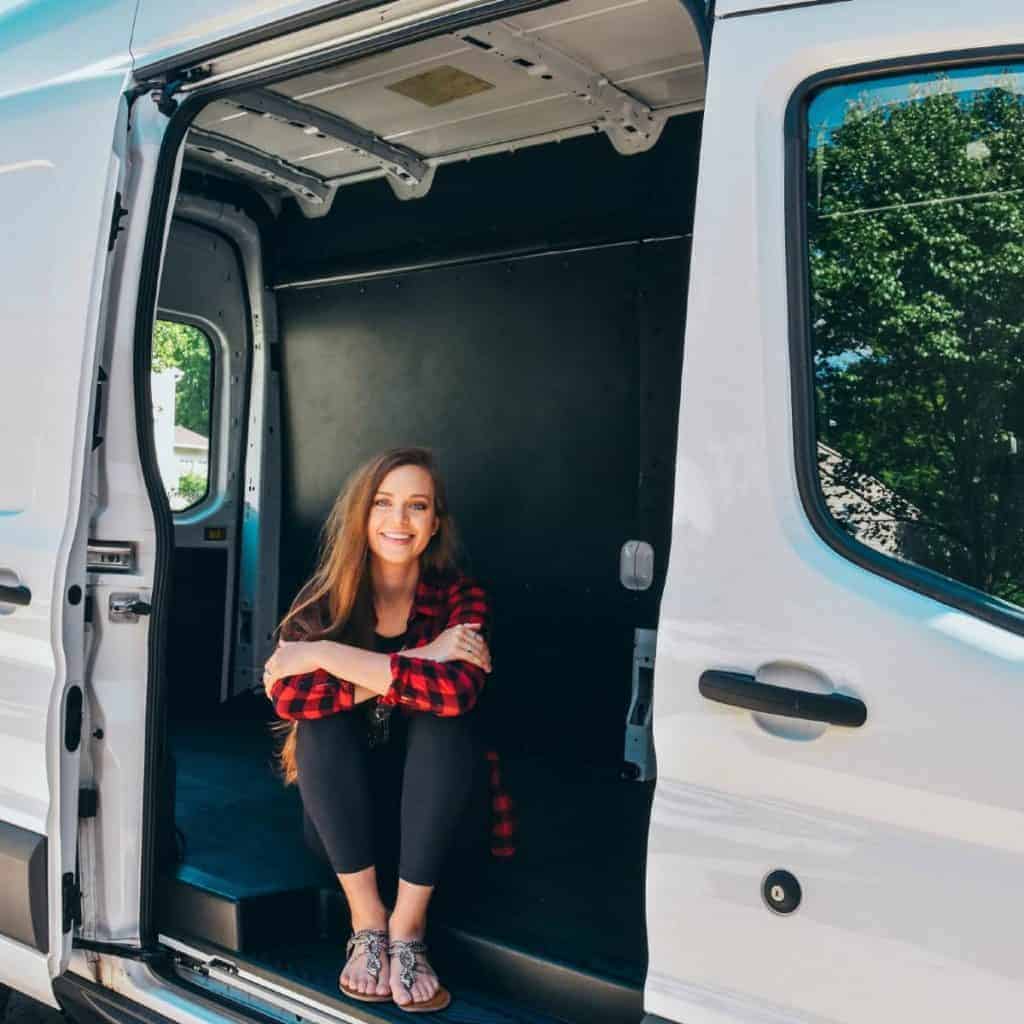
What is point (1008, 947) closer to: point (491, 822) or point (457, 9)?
point (491, 822)

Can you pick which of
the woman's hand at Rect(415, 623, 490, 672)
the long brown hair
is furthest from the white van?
the woman's hand at Rect(415, 623, 490, 672)

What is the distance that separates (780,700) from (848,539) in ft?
0.82

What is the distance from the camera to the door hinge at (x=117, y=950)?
2.64 meters

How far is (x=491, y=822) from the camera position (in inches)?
112

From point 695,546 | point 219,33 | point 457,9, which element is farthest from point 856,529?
point 219,33

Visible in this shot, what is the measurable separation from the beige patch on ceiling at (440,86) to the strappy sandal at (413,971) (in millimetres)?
2313

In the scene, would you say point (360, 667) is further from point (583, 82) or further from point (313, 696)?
point (583, 82)

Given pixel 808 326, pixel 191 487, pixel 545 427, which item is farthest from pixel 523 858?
pixel 191 487

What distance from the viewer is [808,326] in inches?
69.2

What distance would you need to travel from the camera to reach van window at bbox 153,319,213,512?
4598 millimetres

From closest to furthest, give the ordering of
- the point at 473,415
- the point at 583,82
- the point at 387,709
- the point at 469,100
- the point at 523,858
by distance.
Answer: the point at 387,709, the point at 523,858, the point at 583,82, the point at 469,100, the point at 473,415

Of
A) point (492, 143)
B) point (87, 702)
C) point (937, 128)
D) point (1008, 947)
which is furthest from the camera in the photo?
point (492, 143)

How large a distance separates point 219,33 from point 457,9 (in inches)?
24.8

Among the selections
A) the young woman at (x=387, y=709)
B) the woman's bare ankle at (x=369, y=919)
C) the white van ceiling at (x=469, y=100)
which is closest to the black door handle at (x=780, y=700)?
the young woman at (x=387, y=709)
